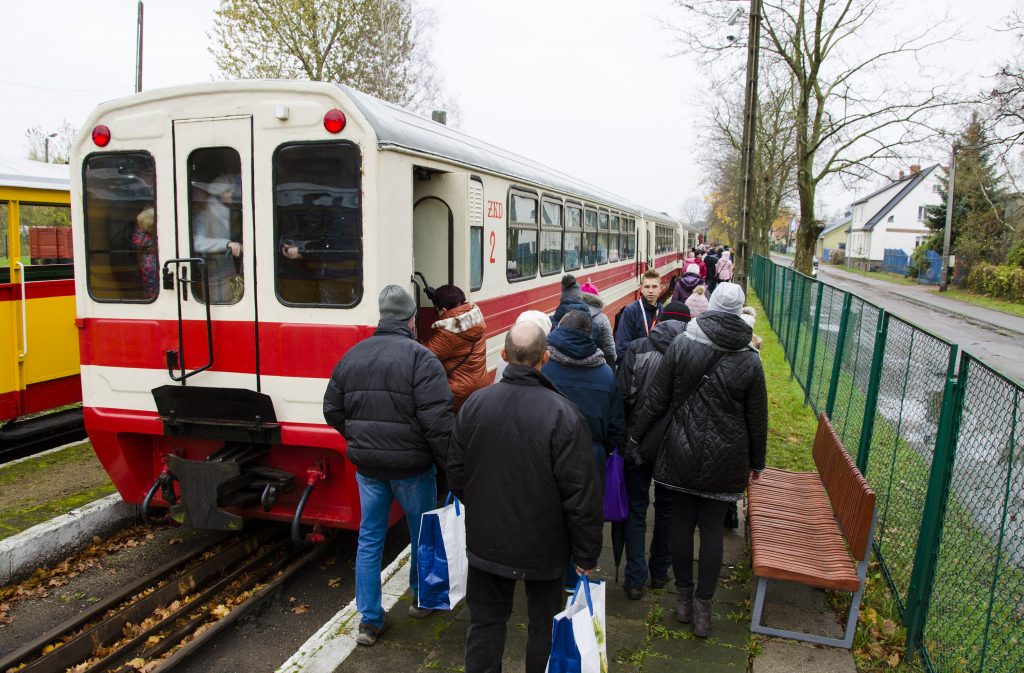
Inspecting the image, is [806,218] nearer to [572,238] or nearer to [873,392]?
[572,238]

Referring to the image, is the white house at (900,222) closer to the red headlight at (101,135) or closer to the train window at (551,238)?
the train window at (551,238)

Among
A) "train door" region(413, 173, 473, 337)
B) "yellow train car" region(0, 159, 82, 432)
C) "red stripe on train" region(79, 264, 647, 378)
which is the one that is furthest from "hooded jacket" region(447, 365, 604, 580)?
"yellow train car" region(0, 159, 82, 432)

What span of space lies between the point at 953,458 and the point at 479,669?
255 centimetres

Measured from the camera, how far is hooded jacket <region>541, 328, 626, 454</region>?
4191 millimetres

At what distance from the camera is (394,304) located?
13.2 ft

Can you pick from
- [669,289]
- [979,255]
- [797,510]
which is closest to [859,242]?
[979,255]

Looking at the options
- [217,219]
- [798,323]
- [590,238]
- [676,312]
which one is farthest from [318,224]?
[798,323]

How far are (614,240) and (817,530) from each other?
1051 cm

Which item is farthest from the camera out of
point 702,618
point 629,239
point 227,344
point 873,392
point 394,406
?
point 629,239

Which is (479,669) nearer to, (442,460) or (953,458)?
(442,460)

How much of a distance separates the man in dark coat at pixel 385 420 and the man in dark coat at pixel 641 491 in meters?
1.24

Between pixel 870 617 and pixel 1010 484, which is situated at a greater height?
pixel 1010 484

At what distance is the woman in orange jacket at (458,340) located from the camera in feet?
16.4

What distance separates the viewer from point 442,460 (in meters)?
4.00
